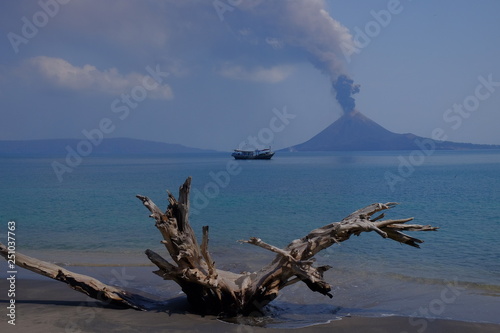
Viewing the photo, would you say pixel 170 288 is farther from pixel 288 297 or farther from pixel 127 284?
pixel 288 297

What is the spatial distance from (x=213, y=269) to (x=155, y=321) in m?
1.39

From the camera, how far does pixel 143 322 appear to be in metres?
8.62

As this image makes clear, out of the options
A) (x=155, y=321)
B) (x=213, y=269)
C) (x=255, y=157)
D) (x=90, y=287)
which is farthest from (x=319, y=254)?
(x=255, y=157)

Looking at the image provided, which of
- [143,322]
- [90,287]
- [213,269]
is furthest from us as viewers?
[90,287]

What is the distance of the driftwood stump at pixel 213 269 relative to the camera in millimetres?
8836

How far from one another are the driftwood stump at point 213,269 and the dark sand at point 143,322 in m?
0.37

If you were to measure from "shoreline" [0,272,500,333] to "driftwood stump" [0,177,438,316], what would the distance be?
1.19 ft

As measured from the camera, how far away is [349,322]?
902cm

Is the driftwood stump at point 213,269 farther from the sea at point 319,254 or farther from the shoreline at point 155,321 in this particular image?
the sea at point 319,254

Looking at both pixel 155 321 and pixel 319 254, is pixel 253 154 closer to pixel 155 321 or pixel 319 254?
pixel 319 254

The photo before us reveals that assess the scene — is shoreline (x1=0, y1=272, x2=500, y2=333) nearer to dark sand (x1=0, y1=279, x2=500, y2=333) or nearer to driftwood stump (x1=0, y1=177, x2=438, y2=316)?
dark sand (x1=0, y1=279, x2=500, y2=333)

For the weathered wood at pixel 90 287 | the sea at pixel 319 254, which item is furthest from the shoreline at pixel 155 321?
the sea at pixel 319 254

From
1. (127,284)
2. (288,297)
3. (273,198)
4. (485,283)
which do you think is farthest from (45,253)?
(273,198)

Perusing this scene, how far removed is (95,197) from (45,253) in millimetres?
24508
